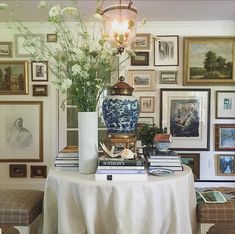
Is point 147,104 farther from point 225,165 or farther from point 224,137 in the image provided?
point 225,165

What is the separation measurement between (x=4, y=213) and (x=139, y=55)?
2.39 m

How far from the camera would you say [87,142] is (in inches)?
64.7

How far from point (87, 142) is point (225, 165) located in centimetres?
243

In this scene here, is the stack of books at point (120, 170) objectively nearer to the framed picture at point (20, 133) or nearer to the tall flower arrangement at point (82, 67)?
the tall flower arrangement at point (82, 67)

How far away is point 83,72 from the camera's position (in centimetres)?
152

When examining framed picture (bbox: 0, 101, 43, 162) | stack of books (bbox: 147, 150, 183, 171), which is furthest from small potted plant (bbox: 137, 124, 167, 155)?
framed picture (bbox: 0, 101, 43, 162)

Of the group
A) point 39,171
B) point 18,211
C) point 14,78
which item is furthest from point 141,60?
point 18,211

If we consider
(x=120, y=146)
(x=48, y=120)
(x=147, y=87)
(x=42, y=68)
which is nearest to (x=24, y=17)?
(x=42, y=68)

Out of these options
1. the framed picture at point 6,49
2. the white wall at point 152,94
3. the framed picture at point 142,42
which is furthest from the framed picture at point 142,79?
the framed picture at point 6,49

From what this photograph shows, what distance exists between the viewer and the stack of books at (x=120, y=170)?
1516 millimetres

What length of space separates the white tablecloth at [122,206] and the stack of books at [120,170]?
35 millimetres

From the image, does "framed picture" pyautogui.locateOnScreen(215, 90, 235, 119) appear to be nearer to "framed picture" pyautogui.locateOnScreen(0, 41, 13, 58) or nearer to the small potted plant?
the small potted plant

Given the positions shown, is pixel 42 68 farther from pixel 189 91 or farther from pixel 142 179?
pixel 142 179

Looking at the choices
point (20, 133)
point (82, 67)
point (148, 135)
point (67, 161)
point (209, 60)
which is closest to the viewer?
point (82, 67)
